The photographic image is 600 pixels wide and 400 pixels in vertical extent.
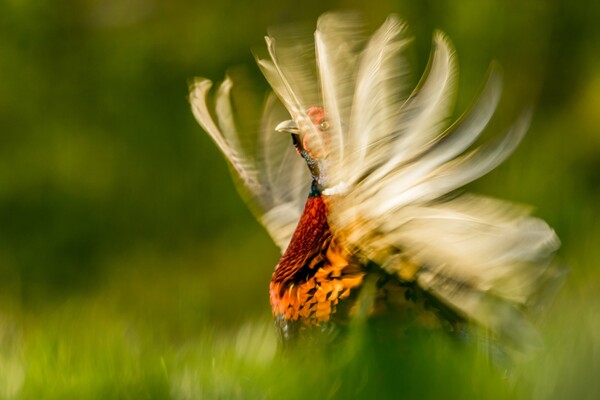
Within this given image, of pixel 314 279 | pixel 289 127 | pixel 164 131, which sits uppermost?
pixel 289 127

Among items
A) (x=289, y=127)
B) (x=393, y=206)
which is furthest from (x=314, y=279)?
(x=289, y=127)

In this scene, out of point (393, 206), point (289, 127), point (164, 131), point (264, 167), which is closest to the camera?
point (393, 206)

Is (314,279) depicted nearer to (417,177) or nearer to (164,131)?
(417,177)

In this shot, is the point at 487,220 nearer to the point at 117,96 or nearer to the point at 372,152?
the point at 372,152

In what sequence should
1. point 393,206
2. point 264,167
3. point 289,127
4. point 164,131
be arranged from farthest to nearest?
1. point 164,131
2. point 264,167
3. point 289,127
4. point 393,206

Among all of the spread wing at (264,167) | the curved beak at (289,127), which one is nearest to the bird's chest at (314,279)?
the curved beak at (289,127)

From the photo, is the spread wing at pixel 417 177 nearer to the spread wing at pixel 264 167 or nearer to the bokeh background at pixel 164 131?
the spread wing at pixel 264 167
